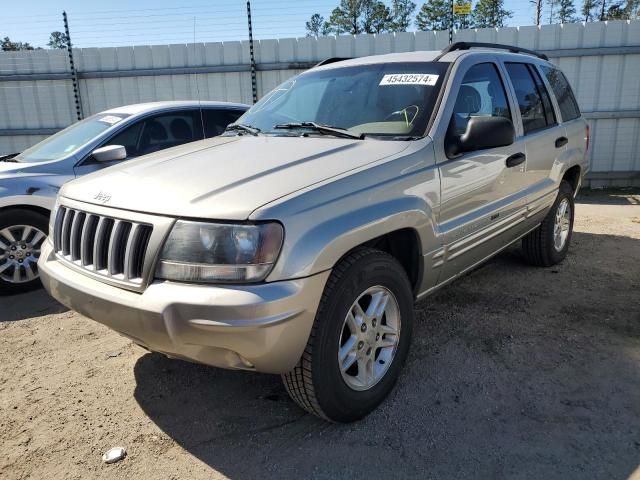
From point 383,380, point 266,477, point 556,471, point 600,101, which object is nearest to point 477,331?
point 383,380

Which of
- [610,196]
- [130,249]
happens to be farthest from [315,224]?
[610,196]

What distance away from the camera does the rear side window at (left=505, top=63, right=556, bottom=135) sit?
412cm

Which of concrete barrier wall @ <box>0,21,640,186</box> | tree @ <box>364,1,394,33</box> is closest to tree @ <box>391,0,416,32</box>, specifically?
tree @ <box>364,1,394,33</box>

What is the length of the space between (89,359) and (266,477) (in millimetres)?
1769

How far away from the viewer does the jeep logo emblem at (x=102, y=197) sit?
8.46 ft

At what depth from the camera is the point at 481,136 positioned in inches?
118

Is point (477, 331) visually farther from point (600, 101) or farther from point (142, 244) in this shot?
point (600, 101)

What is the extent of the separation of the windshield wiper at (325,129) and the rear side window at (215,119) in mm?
2574

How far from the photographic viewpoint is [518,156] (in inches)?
153

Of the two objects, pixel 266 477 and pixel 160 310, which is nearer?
pixel 160 310

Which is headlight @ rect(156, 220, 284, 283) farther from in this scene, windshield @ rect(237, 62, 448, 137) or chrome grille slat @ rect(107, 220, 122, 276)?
windshield @ rect(237, 62, 448, 137)

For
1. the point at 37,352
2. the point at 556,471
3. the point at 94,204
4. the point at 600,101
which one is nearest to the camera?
the point at 556,471

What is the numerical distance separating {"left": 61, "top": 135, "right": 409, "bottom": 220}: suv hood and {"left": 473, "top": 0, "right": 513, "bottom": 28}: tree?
47.6 m

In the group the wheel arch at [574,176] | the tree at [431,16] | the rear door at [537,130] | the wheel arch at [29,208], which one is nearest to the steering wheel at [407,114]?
the rear door at [537,130]
